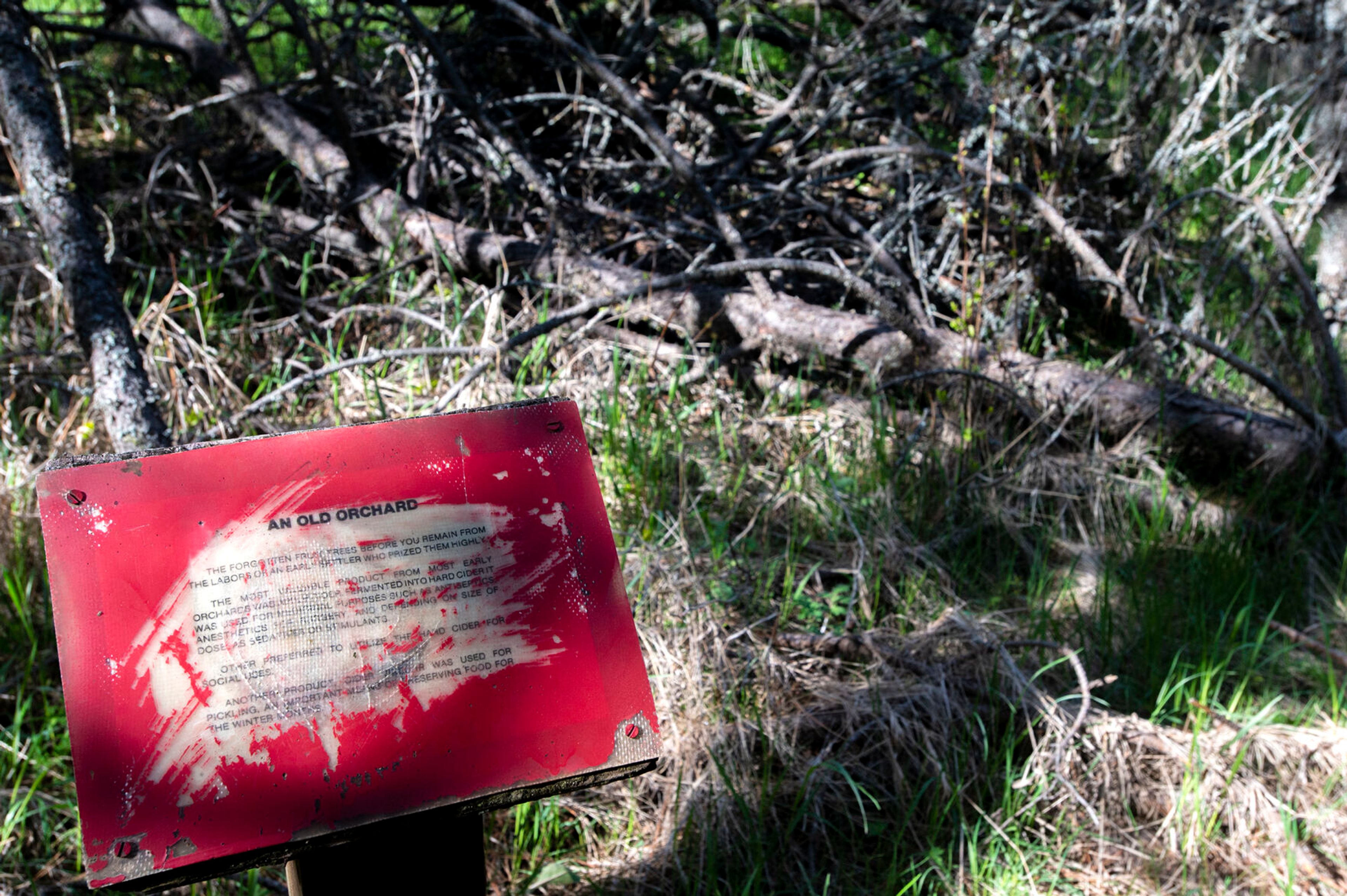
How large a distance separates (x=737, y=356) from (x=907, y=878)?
2.08 metres

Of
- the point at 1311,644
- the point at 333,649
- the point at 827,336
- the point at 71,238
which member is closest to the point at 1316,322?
the point at 1311,644

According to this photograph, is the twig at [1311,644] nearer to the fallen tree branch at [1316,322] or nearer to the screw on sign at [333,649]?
the fallen tree branch at [1316,322]

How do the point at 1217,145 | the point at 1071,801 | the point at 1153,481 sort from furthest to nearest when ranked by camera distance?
1. the point at 1217,145
2. the point at 1153,481
3. the point at 1071,801

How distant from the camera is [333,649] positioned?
1332 mm

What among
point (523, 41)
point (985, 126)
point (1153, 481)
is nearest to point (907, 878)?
point (1153, 481)

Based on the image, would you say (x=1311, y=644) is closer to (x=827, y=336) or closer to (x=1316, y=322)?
(x=1316, y=322)

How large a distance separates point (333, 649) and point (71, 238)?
1981 millimetres

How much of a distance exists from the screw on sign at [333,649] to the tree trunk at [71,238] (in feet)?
4.21

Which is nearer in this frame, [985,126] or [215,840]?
[215,840]

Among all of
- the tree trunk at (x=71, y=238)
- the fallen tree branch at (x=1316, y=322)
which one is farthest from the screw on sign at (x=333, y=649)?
the fallen tree branch at (x=1316, y=322)

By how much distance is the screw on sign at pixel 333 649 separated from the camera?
125 centimetres

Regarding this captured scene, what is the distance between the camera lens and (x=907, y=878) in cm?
208

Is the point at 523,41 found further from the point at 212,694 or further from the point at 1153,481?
A: the point at 212,694

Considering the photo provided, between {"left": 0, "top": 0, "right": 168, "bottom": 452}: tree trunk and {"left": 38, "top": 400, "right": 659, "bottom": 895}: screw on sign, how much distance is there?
1.28 metres
